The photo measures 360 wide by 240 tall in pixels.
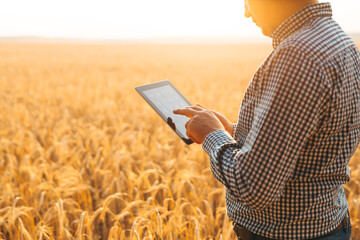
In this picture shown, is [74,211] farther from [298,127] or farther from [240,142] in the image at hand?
[298,127]

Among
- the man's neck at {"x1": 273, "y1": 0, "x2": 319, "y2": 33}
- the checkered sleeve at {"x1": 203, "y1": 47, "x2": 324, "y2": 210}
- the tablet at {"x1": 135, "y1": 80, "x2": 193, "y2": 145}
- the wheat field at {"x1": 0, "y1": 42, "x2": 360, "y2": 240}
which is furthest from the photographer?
the wheat field at {"x1": 0, "y1": 42, "x2": 360, "y2": 240}

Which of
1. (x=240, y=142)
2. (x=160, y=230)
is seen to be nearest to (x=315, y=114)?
(x=240, y=142)

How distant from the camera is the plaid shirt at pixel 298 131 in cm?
82

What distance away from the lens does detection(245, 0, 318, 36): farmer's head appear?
926mm

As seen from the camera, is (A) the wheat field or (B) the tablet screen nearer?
(B) the tablet screen

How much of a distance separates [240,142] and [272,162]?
261mm

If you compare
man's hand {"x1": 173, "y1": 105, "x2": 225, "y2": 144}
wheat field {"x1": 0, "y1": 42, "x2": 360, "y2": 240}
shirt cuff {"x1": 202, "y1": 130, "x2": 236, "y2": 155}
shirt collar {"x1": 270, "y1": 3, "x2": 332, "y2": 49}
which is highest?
shirt collar {"x1": 270, "y1": 3, "x2": 332, "y2": 49}

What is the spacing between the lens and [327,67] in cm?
82

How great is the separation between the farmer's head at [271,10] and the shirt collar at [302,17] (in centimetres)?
1

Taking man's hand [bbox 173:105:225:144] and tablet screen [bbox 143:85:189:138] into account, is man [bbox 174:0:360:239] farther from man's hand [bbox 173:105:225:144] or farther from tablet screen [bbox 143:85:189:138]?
tablet screen [bbox 143:85:189:138]

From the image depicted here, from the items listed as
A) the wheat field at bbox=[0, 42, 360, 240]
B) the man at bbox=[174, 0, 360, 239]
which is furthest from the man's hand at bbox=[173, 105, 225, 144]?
the wheat field at bbox=[0, 42, 360, 240]

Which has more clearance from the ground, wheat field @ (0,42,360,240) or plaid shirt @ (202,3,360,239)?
plaid shirt @ (202,3,360,239)

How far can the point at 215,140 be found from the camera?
3.22 feet

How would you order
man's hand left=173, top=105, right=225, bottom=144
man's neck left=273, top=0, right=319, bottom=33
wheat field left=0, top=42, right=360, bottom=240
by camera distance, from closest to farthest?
man's neck left=273, top=0, right=319, bottom=33, man's hand left=173, top=105, right=225, bottom=144, wheat field left=0, top=42, right=360, bottom=240
